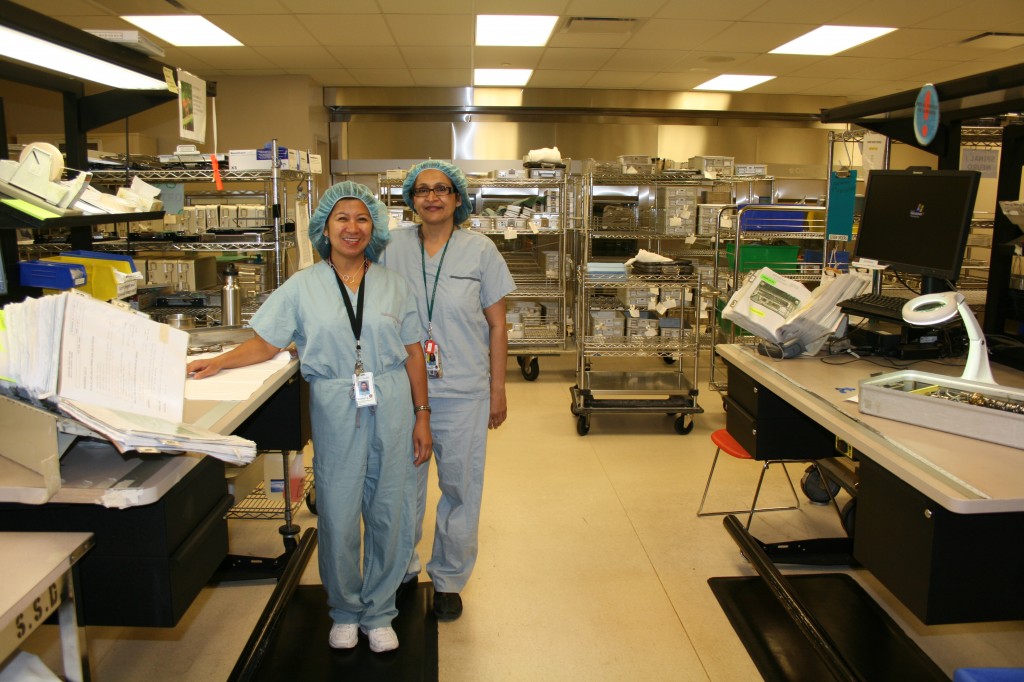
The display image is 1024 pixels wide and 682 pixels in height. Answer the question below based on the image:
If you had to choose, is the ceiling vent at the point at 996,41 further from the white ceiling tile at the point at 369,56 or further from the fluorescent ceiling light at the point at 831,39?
the white ceiling tile at the point at 369,56

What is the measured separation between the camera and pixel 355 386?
210 centimetres

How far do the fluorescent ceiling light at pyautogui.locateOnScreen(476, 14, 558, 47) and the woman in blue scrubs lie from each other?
3.98 meters

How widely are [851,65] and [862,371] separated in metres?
5.90

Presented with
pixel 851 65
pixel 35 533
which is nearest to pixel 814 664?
pixel 35 533

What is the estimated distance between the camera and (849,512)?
118 inches

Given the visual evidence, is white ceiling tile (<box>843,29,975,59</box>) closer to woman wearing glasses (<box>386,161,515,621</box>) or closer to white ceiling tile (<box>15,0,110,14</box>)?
woman wearing glasses (<box>386,161,515,621</box>)

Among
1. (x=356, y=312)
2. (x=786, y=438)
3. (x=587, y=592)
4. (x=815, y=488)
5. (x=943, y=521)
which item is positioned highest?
(x=356, y=312)

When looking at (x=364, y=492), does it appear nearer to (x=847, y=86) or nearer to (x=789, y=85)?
(x=789, y=85)

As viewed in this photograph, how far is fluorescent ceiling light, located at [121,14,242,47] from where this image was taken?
5625 mm

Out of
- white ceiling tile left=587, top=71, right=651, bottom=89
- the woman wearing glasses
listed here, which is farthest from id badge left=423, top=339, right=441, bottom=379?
white ceiling tile left=587, top=71, right=651, bottom=89

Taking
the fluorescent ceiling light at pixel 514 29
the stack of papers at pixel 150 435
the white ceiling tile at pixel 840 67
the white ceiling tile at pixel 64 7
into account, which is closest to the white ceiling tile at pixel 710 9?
the fluorescent ceiling light at pixel 514 29

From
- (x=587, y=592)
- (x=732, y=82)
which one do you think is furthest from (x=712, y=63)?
(x=587, y=592)

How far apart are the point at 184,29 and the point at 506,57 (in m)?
2.87

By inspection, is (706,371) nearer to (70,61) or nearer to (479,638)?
(479,638)
